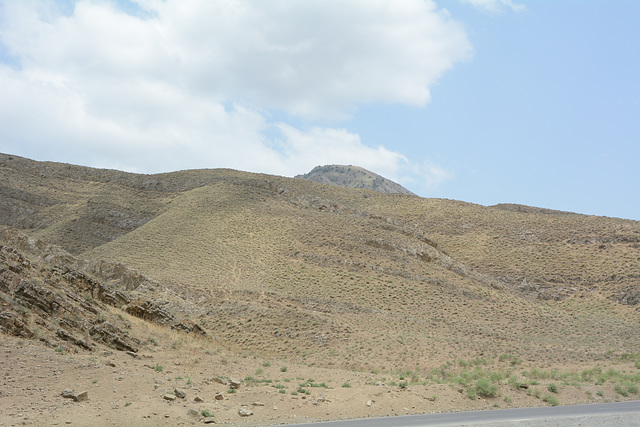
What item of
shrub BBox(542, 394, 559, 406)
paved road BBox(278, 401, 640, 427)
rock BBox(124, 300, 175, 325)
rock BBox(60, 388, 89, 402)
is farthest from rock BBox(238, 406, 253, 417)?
rock BBox(124, 300, 175, 325)

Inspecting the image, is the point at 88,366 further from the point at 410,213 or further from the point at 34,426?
the point at 410,213

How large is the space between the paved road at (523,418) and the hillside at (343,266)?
2.89 metres

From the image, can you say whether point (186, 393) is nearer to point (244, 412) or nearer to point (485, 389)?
point (244, 412)

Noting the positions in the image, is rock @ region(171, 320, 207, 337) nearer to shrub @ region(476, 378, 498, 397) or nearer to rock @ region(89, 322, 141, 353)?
rock @ region(89, 322, 141, 353)

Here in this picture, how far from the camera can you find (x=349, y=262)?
149 ft

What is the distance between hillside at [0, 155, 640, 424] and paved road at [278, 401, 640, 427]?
2887 millimetres

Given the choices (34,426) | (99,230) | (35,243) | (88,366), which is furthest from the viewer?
(99,230)

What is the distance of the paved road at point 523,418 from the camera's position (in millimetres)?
13883

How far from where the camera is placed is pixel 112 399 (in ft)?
45.2

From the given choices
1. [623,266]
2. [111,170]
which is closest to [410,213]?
[623,266]

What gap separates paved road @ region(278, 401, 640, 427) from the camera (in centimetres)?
1388

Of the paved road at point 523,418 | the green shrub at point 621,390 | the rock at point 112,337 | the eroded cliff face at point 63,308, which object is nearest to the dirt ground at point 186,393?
the green shrub at point 621,390

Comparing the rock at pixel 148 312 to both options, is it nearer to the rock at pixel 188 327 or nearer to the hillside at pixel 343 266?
the hillside at pixel 343 266

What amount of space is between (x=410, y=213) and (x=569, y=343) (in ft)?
126
